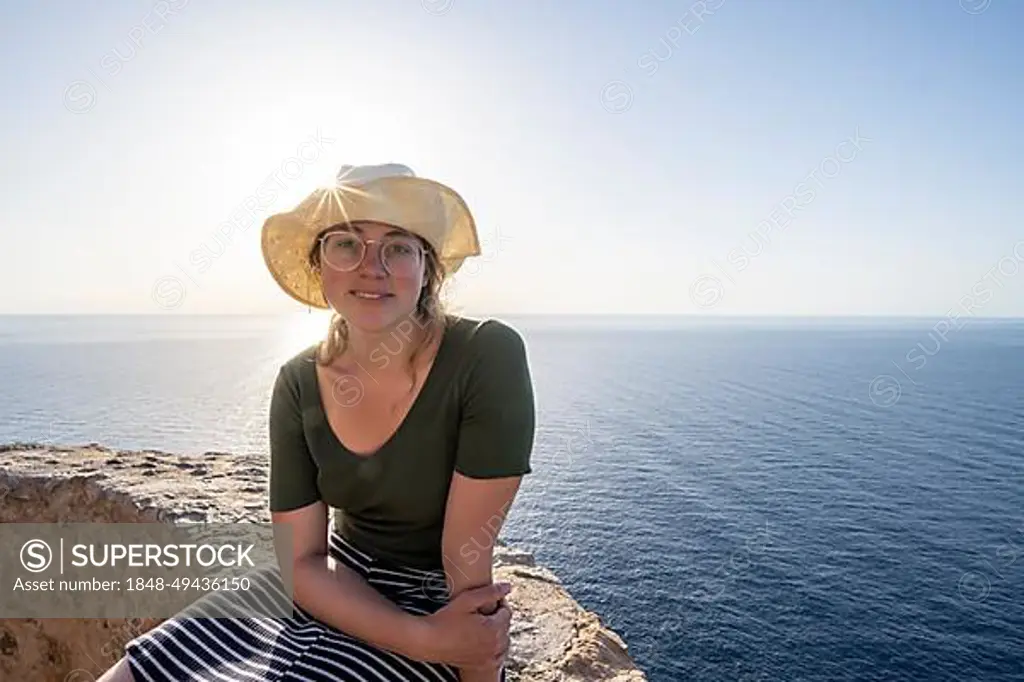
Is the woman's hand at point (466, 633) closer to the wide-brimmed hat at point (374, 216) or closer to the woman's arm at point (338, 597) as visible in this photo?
the woman's arm at point (338, 597)

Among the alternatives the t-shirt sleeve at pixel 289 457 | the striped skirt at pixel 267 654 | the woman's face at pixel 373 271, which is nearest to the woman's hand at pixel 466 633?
the striped skirt at pixel 267 654

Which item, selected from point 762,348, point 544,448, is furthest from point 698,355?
point 544,448

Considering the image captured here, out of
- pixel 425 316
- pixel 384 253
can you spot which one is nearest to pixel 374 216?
pixel 384 253

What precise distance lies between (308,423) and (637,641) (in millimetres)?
41461

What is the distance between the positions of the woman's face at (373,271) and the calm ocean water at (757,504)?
624 inches

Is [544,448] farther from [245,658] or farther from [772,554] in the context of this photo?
[245,658]

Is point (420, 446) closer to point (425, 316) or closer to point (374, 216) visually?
point (425, 316)

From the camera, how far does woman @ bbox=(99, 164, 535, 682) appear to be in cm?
259

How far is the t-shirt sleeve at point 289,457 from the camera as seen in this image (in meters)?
3.04

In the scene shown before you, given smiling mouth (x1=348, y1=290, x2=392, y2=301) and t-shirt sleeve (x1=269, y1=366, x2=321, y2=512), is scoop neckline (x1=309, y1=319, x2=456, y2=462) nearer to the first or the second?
t-shirt sleeve (x1=269, y1=366, x2=321, y2=512)

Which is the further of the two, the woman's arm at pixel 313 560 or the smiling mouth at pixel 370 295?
the smiling mouth at pixel 370 295

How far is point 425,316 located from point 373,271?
1.27 ft

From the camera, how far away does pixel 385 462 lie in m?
2.90

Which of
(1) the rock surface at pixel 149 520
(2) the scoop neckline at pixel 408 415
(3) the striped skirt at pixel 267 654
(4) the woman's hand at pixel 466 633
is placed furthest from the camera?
(1) the rock surface at pixel 149 520
